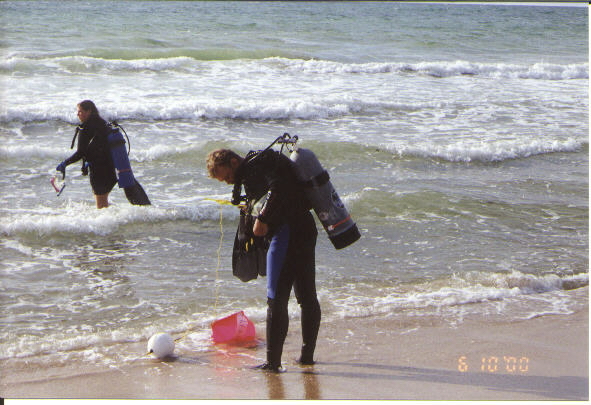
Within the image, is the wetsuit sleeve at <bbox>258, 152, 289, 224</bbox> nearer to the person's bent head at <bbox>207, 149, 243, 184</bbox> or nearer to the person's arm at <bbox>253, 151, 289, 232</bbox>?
the person's arm at <bbox>253, 151, 289, 232</bbox>

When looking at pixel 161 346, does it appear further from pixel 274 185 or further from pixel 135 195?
pixel 135 195

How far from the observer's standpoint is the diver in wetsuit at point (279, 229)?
3814mm

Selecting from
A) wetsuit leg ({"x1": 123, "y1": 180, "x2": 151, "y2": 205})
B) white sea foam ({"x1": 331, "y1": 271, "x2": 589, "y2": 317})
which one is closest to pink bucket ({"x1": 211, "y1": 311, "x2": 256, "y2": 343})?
white sea foam ({"x1": 331, "y1": 271, "x2": 589, "y2": 317})

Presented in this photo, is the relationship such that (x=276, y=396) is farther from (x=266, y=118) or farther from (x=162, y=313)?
(x=266, y=118)

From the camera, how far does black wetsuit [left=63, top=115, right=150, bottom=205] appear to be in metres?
6.67

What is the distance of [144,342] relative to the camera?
4.73m

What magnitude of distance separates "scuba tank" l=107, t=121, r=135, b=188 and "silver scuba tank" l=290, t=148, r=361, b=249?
3.17 meters

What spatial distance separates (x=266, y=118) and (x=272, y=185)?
388 inches

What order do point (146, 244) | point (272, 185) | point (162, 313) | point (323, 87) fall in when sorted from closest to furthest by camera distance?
point (272, 185)
point (162, 313)
point (146, 244)
point (323, 87)

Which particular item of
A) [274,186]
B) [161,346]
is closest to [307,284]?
[274,186]

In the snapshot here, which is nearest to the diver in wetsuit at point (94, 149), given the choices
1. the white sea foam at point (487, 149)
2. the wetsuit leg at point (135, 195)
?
the wetsuit leg at point (135, 195)

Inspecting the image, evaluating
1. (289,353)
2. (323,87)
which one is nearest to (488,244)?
(289,353)

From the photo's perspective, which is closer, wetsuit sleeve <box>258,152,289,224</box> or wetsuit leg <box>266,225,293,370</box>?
wetsuit sleeve <box>258,152,289,224</box>

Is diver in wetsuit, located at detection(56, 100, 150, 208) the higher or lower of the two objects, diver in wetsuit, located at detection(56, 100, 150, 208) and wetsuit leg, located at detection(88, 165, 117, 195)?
the higher
